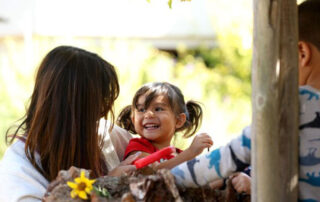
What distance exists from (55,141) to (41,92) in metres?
0.24

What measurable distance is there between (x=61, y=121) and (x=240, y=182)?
93 centimetres

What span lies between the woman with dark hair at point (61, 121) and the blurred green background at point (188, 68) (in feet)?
16.1

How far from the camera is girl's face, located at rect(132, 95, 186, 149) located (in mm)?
3449

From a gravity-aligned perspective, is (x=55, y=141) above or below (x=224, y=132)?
above

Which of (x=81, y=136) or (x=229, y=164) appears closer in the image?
(x=229, y=164)

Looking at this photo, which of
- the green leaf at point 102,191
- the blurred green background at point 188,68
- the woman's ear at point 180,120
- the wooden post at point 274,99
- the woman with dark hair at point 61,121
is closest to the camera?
the wooden post at point 274,99

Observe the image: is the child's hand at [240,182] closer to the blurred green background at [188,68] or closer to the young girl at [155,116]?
the young girl at [155,116]

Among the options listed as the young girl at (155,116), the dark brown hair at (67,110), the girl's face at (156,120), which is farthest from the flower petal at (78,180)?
the girl's face at (156,120)

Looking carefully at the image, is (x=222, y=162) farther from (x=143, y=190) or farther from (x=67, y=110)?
(x=67, y=110)

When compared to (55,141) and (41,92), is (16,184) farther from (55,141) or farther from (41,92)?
(41,92)

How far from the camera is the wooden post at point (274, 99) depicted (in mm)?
2045

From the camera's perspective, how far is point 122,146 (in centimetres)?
362

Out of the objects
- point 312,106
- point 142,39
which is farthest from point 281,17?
point 142,39

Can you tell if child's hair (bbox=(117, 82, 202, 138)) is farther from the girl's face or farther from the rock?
the rock
